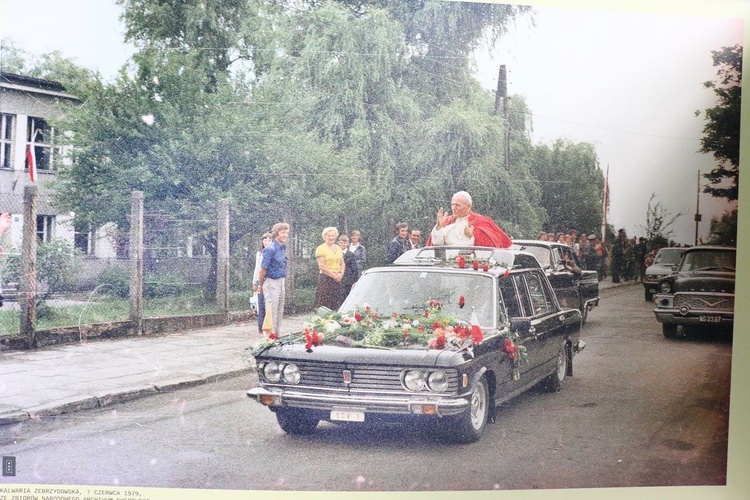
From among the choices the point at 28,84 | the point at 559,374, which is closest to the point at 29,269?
the point at 28,84

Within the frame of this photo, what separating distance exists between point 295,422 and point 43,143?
2853mm

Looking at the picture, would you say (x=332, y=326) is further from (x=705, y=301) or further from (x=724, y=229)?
(x=724, y=229)

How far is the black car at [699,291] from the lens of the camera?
19.5 feet

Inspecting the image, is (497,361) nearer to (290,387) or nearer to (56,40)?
(290,387)

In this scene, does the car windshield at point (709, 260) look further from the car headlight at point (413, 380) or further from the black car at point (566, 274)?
the car headlight at point (413, 380)

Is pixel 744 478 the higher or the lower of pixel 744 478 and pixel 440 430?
the lower

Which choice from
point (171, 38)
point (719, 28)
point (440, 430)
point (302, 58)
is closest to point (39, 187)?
point (171, 38)

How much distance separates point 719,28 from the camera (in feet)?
19.8

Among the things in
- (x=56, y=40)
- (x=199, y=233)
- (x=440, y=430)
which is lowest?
(x=440, y=430)

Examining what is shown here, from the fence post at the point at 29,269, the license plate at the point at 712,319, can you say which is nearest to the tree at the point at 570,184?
the license plate at the point at 712,319

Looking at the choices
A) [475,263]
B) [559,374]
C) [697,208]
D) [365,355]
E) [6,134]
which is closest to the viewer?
[365,355]

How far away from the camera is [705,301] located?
6.14 meters

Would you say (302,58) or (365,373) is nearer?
(365,373)

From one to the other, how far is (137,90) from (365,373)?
281 cm
